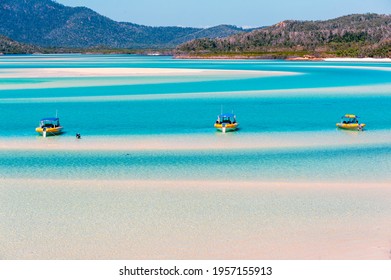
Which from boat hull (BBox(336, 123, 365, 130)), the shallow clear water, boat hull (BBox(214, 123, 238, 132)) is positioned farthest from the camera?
boat hull (BBox(336, 123, 365, 130))

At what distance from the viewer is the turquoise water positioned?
2525 cm

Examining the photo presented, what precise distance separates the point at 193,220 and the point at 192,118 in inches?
979

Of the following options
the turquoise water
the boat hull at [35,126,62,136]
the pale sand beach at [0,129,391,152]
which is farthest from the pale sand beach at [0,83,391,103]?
the pale sand beach at [0,129,391,152]

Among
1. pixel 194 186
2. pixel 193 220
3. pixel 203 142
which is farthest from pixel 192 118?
pixel 193 220

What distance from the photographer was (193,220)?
1803 centimetres

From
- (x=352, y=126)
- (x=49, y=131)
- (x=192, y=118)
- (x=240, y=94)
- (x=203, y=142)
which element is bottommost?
(x=240, y=94)

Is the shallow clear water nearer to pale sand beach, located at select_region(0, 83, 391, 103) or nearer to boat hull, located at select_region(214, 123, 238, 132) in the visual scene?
boat hull, located at select_region(214, 123, 238, 132)

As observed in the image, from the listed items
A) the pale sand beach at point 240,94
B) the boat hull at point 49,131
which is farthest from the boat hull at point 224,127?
the pale sand beach at point 240,94

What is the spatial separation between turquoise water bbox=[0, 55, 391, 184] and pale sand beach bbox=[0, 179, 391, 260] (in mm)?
2000

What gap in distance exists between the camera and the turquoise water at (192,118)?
2525 centimetres

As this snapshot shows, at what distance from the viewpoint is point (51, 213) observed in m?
18.9

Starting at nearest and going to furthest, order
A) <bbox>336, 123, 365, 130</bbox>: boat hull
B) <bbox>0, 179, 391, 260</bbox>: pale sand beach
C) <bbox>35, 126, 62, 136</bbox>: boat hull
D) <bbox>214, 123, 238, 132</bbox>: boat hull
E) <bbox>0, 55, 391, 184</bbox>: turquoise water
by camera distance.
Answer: <bbox>0, 179, 391, 260</bbox>: pale sand beach, <bbox>0, 55, 391, 184</bbox>: turquoise water, <bbox>35, 126, 62, 136</bbox>: boat hull, <bbox>214, 123, 238, 132</bbox>: boat hull, <bbox>336, 123, 365, 130</bbox>: boat hull

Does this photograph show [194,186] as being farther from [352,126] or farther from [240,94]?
[240,94]

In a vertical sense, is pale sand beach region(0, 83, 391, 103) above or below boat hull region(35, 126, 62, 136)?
below
